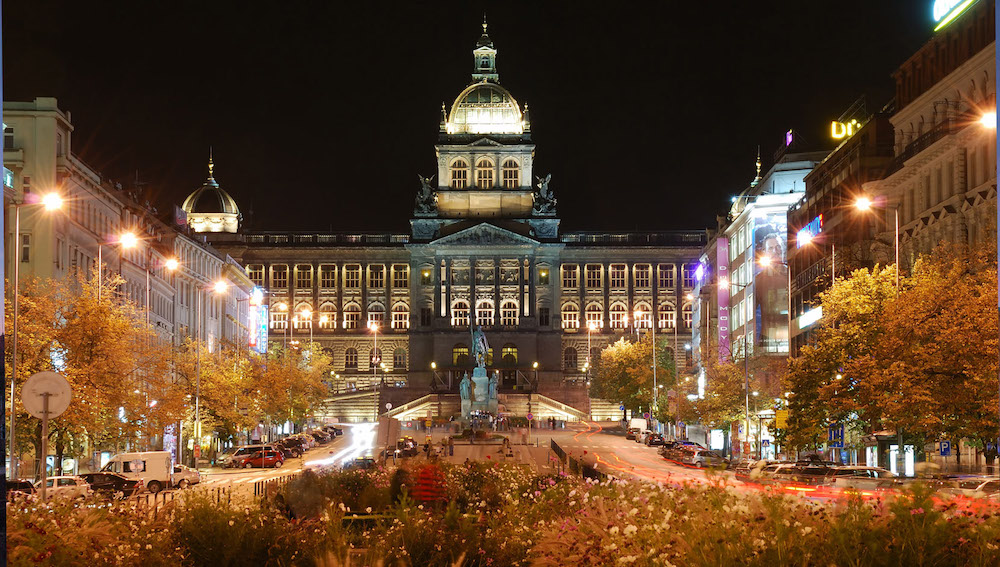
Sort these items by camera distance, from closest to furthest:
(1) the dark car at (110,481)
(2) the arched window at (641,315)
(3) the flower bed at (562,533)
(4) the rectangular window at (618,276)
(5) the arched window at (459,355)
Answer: (3) the flower bed at (562,533), (1) the dark car at (110,481), (5) the arched window at (459,355), (2) the arched window at (641,315), (4) the rectangular window at (618,276)

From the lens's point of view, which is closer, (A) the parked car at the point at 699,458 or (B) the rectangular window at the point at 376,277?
(A) the parked car at the point at 699,458

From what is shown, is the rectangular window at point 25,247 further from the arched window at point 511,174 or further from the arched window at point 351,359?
the arched window at point 351,359

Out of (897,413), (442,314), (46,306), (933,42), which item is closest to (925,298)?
(897,413)

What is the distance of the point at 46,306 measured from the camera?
56.6m

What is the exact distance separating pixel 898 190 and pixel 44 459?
168 feet

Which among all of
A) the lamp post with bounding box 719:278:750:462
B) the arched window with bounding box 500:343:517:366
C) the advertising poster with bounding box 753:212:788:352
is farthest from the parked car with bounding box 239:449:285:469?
the arched window with bounding box 500:343:517:366

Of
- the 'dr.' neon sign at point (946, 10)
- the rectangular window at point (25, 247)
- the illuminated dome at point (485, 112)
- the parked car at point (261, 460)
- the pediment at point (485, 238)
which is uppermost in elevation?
the illuminated dome at point (485, 112)

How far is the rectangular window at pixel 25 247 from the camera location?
70.9 meters

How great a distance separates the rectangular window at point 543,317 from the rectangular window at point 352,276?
2398 centimetres

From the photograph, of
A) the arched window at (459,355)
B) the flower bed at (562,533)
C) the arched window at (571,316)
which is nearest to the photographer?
the flower bed at (562,533)

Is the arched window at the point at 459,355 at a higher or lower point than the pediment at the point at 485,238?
lower

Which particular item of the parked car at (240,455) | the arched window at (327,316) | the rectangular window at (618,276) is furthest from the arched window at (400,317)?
the parked car at (240,455)

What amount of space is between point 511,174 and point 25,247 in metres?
118

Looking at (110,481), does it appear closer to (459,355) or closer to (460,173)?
(459,355)
